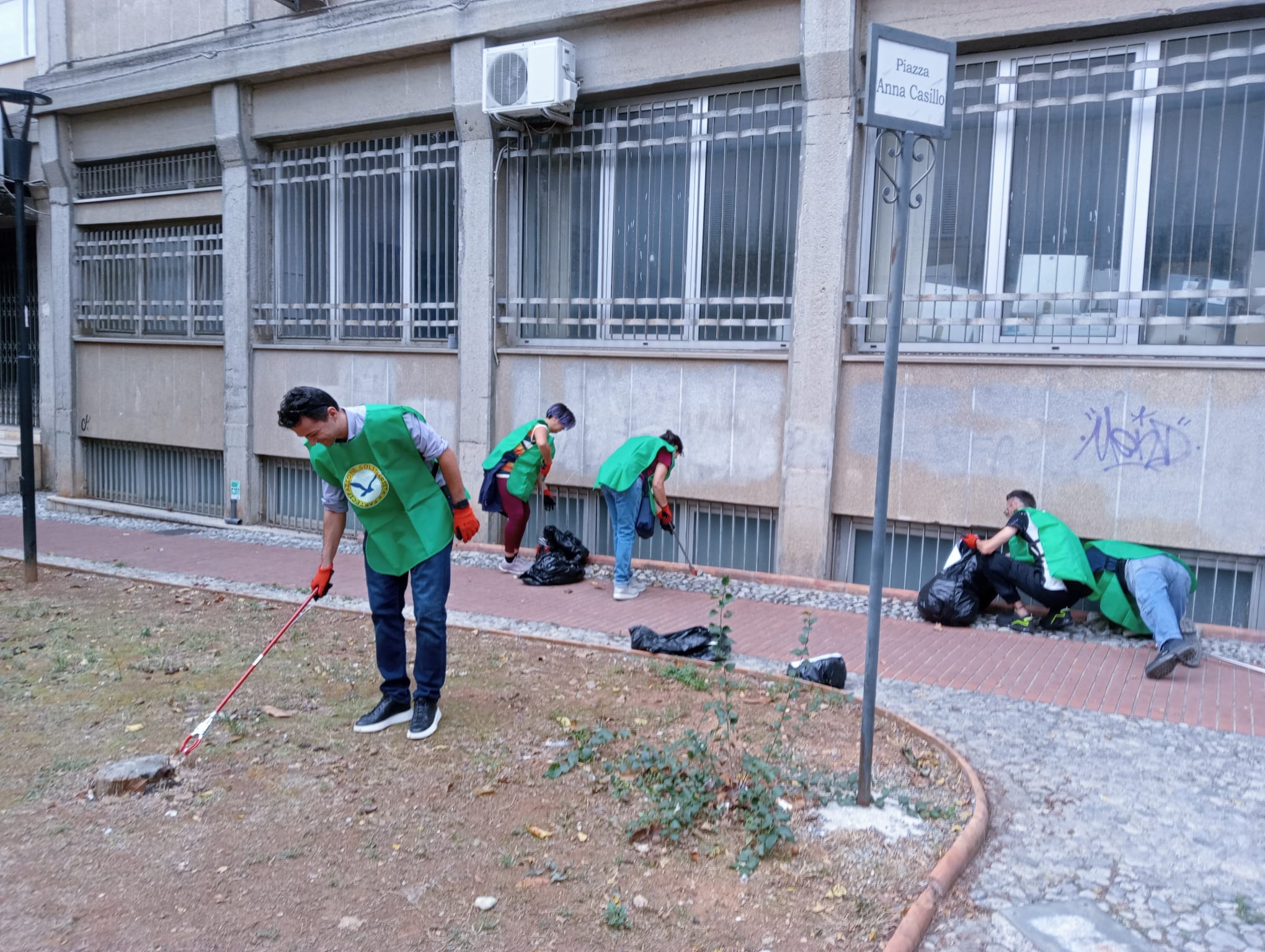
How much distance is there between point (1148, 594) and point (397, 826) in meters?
4.99

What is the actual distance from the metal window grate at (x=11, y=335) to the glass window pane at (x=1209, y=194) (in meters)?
15.5

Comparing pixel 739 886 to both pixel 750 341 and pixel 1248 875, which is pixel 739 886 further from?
pixel 750 341

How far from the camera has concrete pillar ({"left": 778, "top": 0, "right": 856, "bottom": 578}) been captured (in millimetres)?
8531

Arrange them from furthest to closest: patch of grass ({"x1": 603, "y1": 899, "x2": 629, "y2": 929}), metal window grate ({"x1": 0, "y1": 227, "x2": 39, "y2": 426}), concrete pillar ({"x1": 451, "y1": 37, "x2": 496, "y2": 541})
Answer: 1. metal window grate ({"x1": 0, "y1": 227, "x2": 39, "y2": 426})
2. concrete pillar ({"x1": 451, "y1": 37, "x2": 496, "y2": 541})
3. patch of grass ({"x1": 603, "y1": 899, "x2": 629, "y2": 929})

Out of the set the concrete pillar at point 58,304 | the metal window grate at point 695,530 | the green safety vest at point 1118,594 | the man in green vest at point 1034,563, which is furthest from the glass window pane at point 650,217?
the concrete pillar at point 58,304

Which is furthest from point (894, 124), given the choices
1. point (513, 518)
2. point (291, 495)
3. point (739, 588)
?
point (291, 495)

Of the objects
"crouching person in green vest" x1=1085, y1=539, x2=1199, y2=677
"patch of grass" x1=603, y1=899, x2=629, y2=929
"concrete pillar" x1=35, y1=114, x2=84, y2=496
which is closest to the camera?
"patch of grass" x1=603, y1=899, x2=629, y2=929

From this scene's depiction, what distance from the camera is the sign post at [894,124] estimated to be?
3707 millimetres

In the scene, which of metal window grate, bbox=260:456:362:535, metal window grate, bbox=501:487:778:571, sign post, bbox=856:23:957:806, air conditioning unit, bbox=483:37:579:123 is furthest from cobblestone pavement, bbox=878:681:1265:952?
metal window grate, bbox=260:456:362:535

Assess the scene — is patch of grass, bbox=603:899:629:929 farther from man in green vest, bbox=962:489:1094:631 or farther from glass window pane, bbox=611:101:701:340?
glass window pane, bbox=611:101:701:340

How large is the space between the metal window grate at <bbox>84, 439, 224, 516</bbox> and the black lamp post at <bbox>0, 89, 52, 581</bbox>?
4.36 metres

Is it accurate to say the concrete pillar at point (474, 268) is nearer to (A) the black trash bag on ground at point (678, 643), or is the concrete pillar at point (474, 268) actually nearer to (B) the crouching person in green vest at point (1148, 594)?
(A) the black trash bag on ground at point (678, 643)

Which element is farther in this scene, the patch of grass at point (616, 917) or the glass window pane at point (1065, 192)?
the glass window pane at point (1065, 192)

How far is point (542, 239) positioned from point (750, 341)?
268cm
